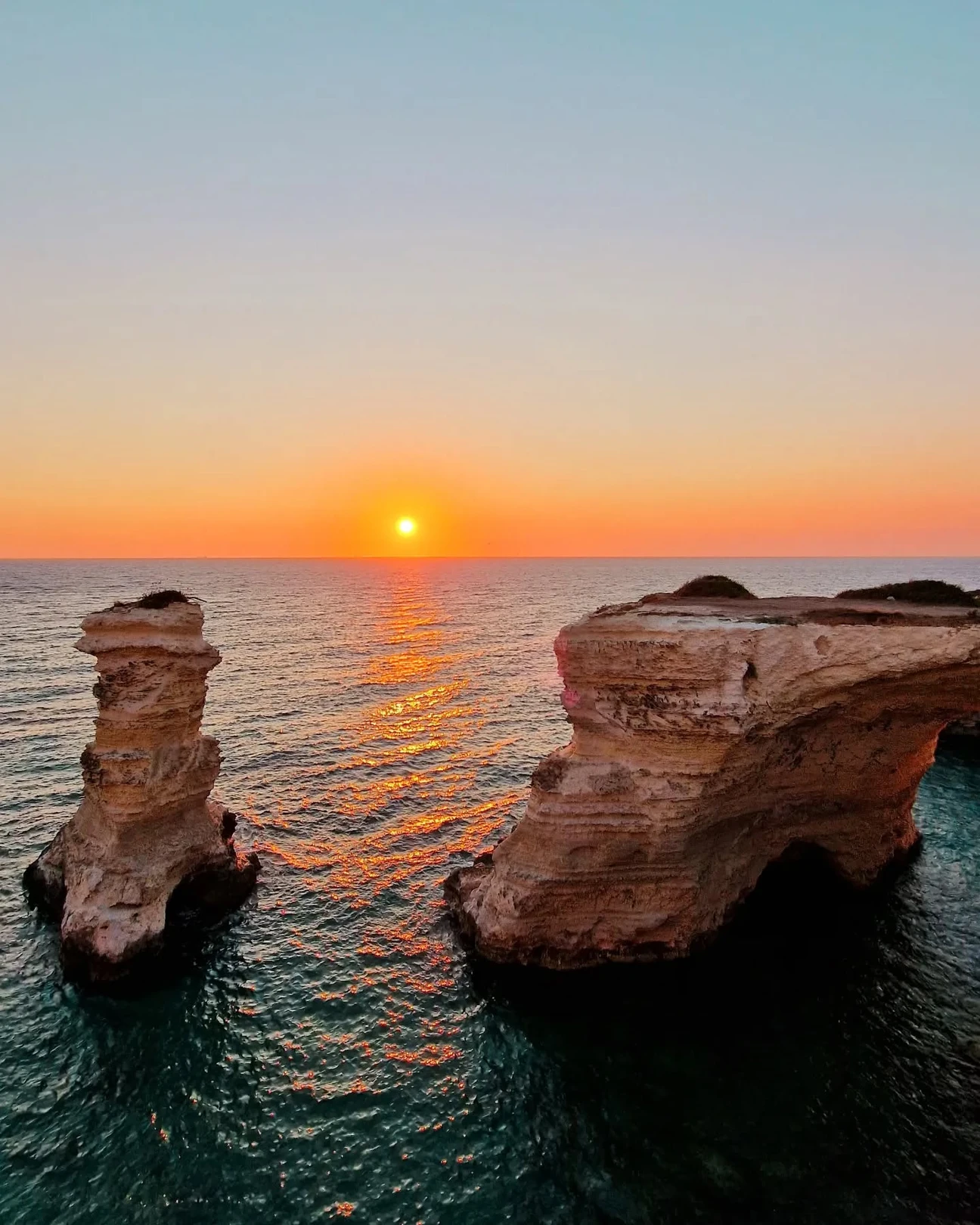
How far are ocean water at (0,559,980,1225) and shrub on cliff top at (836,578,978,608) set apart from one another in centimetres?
1028

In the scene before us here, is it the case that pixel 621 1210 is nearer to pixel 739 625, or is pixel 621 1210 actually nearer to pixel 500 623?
pixel 739 625

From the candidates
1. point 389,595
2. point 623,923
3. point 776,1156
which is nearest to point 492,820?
point 623,923

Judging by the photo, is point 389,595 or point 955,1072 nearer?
point 955,1072

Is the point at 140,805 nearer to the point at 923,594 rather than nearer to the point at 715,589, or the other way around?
the point at 715,589

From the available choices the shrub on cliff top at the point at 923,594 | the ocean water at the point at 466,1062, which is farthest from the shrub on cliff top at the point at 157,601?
the shrub on cliff top at the point at 923,594

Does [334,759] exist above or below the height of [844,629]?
below

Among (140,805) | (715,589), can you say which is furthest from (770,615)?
(140,805)

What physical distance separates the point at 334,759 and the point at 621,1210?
27309 mm

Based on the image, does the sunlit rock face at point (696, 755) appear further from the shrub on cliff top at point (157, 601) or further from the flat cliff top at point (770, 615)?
the shrub on cliff top at point (157, 601)

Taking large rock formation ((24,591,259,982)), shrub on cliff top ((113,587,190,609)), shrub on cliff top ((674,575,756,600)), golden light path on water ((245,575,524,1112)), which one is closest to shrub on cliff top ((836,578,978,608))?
shrub on cliff top ((674,575,756,600))

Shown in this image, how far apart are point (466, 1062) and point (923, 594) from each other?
20.7 m

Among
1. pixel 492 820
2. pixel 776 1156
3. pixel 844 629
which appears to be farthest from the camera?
pixel 492 820

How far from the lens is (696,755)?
18.7m

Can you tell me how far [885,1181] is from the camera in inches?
532
